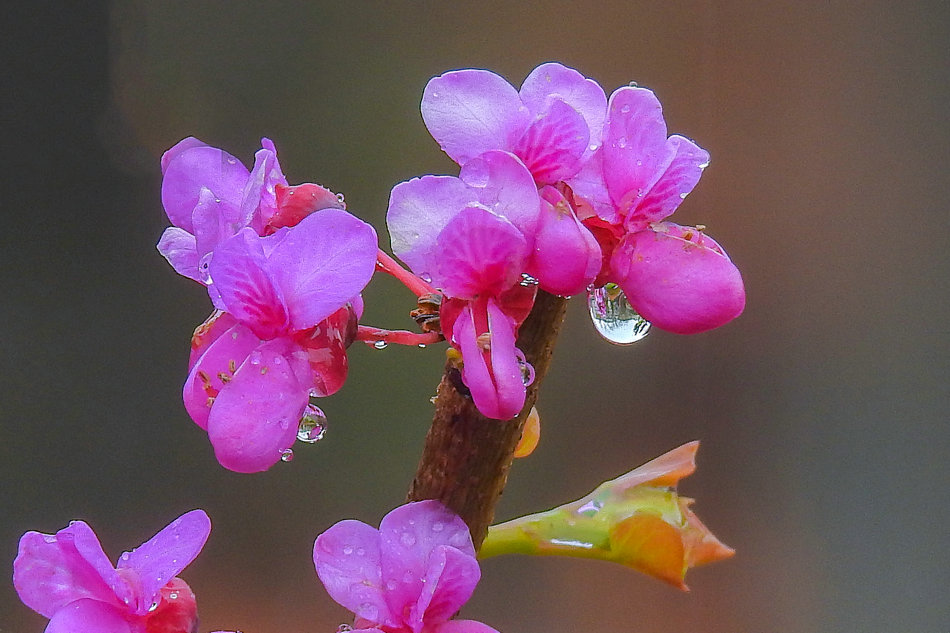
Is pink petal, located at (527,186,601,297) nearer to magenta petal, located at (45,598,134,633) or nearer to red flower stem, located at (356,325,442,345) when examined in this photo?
red flower stem, located at (356,325,442,345)

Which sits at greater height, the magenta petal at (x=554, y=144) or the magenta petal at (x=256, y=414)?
the magenta petal at (x=554, y=144)

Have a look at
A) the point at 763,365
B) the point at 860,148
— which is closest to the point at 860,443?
the point at 763,365

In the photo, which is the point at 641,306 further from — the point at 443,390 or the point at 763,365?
the point at 763,365

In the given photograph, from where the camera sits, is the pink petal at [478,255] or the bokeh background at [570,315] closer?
the pink petal at [478,255]

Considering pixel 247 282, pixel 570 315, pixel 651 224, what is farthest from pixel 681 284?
pixel 570 315

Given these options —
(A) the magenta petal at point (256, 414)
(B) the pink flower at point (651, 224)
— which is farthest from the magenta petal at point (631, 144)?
(A) the magenta petal at point (256, 414)

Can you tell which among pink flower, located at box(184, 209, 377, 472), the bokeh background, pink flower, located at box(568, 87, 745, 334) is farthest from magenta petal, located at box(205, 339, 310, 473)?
the bokeh background

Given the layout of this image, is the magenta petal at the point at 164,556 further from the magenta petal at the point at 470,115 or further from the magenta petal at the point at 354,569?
the magenta petal at the point at 470,115

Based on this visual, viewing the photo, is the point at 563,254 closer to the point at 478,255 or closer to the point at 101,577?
the point at 478,255
